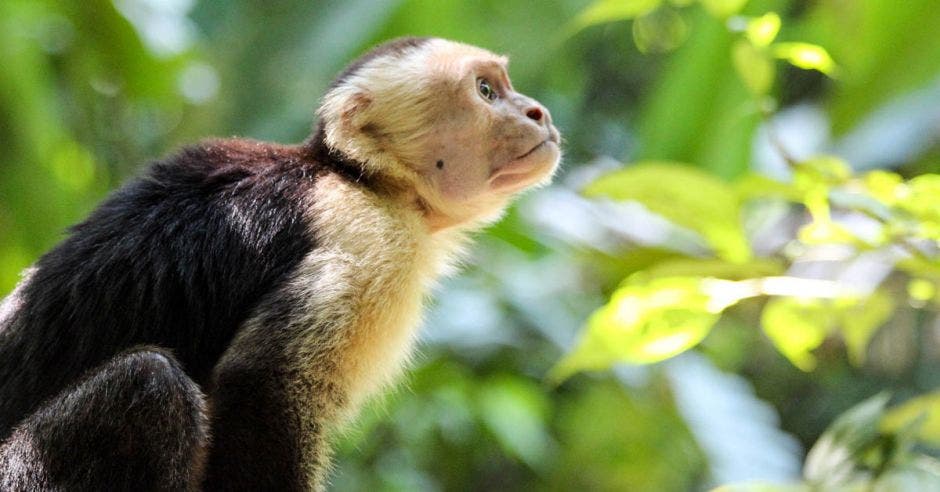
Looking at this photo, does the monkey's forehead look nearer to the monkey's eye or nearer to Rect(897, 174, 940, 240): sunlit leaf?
the monkey's eye

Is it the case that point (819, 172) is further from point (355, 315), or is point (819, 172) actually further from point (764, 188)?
point (355, 315)

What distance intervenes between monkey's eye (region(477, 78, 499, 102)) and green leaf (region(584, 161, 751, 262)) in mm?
702

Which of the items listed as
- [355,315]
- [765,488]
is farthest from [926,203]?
[355,315]

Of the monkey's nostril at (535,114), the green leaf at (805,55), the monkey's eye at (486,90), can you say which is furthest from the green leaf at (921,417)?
the monkey's eye at (486,90)

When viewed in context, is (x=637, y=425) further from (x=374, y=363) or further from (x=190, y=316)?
(x=190, y=316)

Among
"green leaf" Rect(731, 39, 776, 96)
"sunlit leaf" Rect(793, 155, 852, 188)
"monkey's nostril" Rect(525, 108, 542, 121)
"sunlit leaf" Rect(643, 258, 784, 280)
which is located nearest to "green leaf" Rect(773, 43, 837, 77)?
"green leaf" Rect(731, 39, 776, 96)

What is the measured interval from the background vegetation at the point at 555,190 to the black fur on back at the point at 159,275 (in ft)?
2.51

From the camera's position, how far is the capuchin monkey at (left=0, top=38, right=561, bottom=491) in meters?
1.79

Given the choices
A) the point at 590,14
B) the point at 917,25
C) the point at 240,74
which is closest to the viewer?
the point at 590,14

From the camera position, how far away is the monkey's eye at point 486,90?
2455 millimetres

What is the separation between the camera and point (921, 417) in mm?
1579

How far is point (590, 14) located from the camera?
179cm

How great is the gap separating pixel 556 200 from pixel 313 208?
207cm

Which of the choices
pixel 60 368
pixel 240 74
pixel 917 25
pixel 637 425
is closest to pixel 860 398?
pixel 637 425
